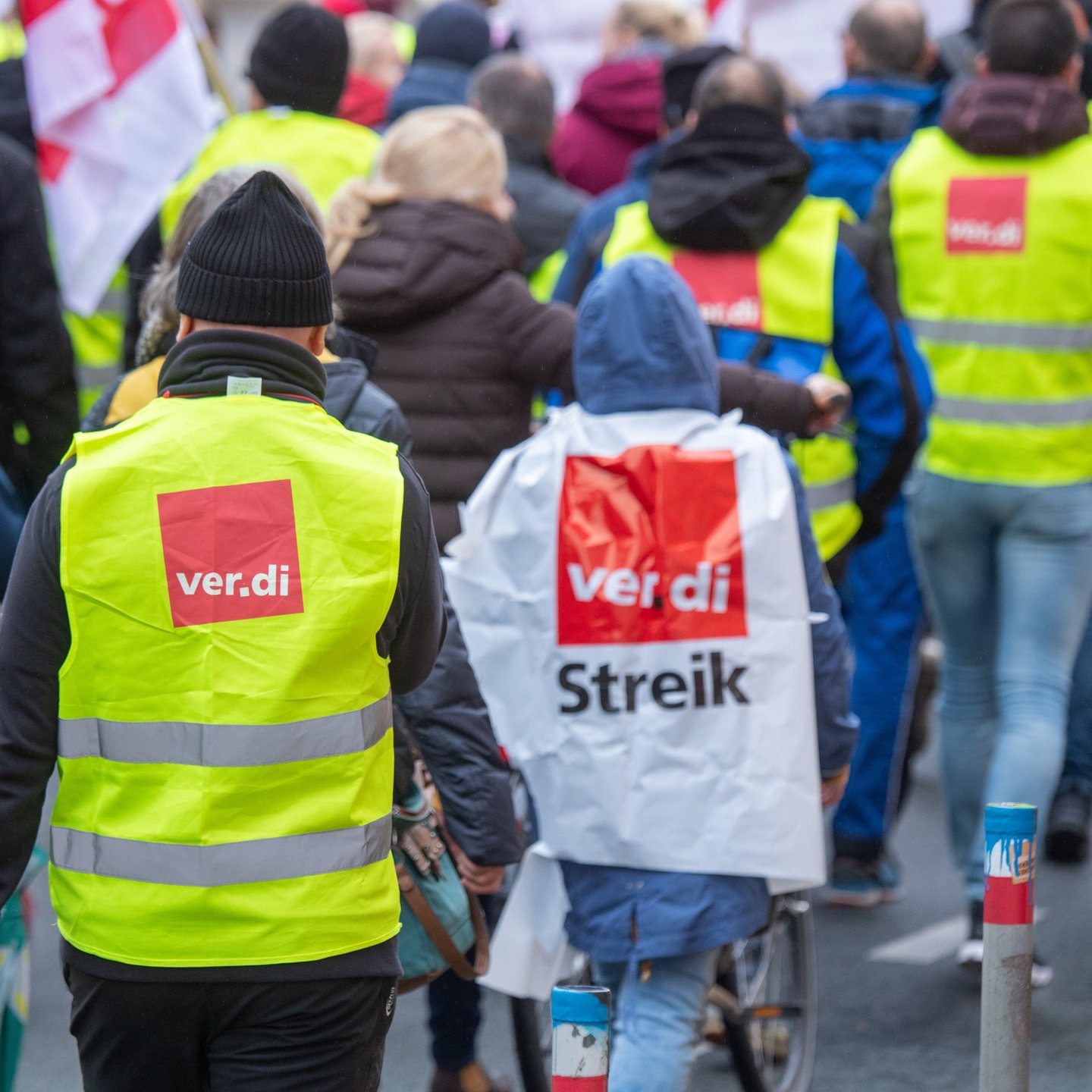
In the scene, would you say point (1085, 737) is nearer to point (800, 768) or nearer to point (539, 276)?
point (539, 276)

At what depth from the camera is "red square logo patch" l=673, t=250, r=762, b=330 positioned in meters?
5.22

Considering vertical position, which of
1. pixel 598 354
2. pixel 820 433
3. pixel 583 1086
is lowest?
pixel 583 1086

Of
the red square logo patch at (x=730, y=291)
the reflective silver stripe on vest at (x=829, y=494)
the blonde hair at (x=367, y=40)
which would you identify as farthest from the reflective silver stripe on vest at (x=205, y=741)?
the blonde hair at (x=367, y=40)

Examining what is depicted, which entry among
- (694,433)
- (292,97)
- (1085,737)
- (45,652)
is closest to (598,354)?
(694,433)

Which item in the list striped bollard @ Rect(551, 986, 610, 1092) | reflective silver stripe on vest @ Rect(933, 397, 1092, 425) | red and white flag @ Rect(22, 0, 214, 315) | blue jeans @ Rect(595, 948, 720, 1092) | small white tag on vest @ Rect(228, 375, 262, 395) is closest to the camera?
striped bollard @ Rect(551, 986, 610, 1092)

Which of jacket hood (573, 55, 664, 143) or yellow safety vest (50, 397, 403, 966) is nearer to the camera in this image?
yellow safety vest (50, 397, 403, 966)

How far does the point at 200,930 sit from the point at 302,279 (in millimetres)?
913

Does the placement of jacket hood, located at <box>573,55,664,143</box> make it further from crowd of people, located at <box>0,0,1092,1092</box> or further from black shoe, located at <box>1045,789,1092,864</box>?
black shoe, located at <box>1045,789,1092,864</box>

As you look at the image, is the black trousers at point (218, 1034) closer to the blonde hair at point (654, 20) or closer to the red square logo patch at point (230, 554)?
the red square logo patch at point (230, 554)

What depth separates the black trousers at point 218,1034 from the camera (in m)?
2.60

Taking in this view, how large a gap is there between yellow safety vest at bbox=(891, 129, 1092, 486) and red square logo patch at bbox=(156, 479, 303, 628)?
3231 mm

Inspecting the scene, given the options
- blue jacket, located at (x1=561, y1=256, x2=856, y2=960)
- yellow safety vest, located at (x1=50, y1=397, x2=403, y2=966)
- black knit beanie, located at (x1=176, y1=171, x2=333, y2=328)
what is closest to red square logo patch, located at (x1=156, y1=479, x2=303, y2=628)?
yellow safety vest, located at (x1=50, y1=397, x2=403, y2=966)

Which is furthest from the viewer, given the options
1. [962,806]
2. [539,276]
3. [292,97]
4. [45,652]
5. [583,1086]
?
[539,276]

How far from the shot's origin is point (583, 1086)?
2451 mm
